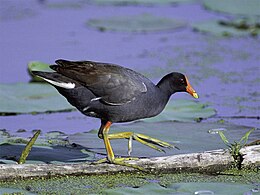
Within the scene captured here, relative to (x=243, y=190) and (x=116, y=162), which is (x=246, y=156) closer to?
(x=243, y=190)

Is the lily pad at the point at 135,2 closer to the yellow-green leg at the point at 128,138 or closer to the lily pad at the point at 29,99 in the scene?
the lily pad at the point at 29,99

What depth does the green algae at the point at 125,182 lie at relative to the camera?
14.4ft

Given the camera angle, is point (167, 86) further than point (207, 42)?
No

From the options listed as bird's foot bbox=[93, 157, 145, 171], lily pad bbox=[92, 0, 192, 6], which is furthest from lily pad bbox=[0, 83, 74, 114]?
lily pad bbox=[92, 0, 192, 6]

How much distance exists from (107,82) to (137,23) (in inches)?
213

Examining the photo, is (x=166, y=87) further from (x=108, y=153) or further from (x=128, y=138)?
(x=108, y=153)

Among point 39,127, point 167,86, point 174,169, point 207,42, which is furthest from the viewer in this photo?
point 207,42

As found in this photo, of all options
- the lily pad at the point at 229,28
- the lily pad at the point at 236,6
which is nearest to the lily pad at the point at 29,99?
the lily pad at the point at 229,28

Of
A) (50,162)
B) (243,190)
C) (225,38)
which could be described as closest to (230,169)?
(243,190)

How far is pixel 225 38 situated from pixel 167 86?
452 centimetres

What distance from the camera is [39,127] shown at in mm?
6352

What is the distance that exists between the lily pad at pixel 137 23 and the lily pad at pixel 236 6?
740mm

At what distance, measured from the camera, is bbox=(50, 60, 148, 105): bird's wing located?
5.00 meters

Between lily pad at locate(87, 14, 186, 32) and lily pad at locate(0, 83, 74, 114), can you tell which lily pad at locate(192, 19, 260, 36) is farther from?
lily pad at locate(0, 83, 74, 114)
